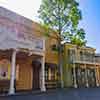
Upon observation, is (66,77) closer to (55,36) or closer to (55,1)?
(55,36)

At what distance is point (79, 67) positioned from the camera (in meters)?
24.8

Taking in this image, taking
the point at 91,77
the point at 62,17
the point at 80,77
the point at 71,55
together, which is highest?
the point at 62,17

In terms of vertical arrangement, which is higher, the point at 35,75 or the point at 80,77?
the point at 35,75

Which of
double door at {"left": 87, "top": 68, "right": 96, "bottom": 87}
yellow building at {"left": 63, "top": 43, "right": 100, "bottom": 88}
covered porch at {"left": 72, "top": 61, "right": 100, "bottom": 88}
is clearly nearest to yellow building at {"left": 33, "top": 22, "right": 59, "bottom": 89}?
yellow building at {"left": 63, "top": 43, "right": 100, "bottom": 88}

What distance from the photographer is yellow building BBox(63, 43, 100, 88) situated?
910 inches

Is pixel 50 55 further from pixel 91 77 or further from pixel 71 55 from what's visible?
pixel 91 77

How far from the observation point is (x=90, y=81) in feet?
85.5

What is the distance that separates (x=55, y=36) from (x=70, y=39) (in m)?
2.53

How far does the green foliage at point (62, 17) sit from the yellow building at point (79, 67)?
422 centimetres

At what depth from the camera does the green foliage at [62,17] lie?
19734 millimetres

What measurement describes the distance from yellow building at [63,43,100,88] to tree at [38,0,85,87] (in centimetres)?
377

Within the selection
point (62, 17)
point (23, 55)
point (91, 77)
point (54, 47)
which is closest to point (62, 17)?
point (62, 17)

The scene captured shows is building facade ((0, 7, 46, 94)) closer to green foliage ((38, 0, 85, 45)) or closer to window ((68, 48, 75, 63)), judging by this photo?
green foliage ((38, 0, 85, 45))

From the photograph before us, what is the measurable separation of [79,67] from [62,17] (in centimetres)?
855
